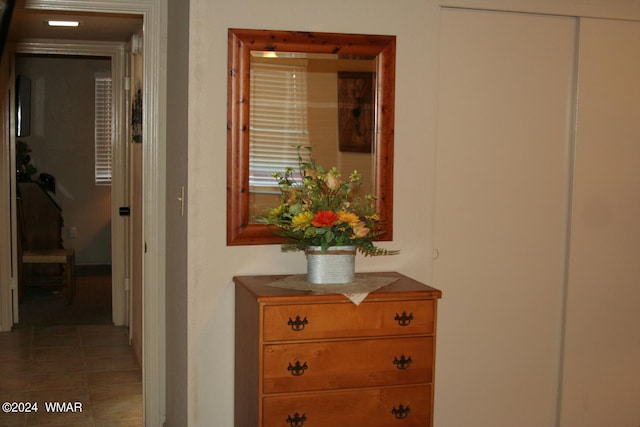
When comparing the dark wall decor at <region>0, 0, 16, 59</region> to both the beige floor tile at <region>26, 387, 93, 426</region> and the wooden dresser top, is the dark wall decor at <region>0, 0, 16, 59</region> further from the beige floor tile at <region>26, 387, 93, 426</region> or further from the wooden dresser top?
the beige floor tile at <region>26, 387, 93, 426</region>

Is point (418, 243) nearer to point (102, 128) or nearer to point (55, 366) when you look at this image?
point (55, 366)

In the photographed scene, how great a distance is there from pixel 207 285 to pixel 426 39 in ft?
4.34

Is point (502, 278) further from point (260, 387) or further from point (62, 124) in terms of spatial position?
point (62, 124)

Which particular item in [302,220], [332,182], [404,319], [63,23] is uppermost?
[63,23]

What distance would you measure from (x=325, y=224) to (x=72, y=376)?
9.08ft

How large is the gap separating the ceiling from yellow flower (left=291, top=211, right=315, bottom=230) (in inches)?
93.1

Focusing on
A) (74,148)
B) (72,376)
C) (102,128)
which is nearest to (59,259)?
(72,376)

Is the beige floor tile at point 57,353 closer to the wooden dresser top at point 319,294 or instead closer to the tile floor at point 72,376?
the tile floor at point 72,376

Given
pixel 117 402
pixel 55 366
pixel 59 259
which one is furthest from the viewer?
pixel 59 259

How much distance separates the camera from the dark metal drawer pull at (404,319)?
246 cm

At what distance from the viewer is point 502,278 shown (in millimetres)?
3135

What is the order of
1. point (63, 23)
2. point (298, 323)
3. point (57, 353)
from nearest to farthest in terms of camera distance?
1. point (298, 323)
2. point (63, 23)
3. point (57, 353)

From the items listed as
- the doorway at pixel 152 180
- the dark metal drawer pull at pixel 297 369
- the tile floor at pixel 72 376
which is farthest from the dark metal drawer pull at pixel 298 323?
the tile floor at pixel 72 376

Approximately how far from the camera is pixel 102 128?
8484 mm
